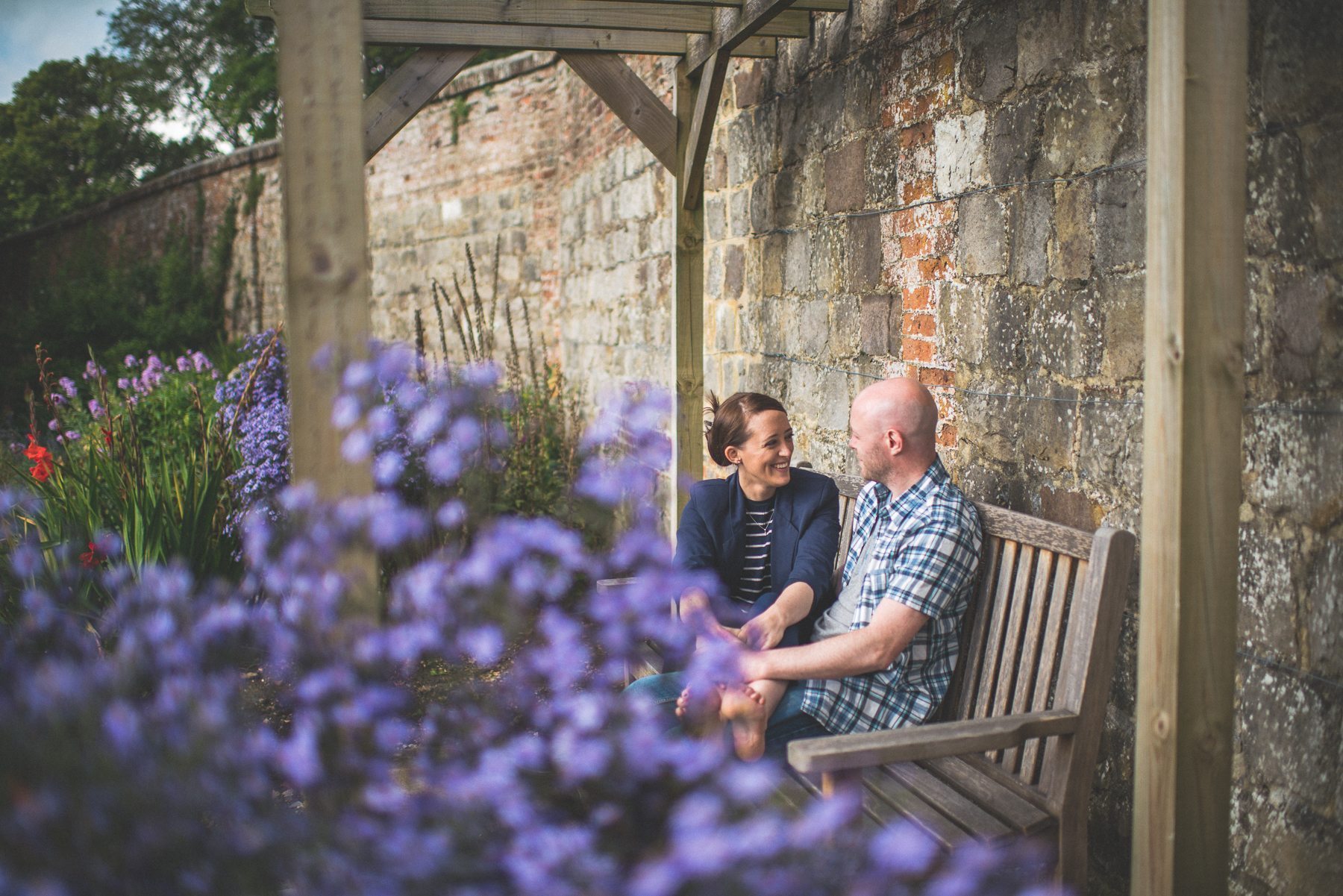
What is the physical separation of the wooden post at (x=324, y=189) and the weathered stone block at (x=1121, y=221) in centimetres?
160

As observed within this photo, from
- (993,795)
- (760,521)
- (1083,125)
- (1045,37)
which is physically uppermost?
(1045,37)

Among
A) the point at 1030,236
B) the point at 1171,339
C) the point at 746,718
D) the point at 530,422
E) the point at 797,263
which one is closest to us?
the point at 1171,339

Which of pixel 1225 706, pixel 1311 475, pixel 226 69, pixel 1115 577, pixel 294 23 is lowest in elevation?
pixel 1225 706

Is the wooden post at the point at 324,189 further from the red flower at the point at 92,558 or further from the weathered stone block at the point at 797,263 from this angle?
the red flower at the point at 92,558

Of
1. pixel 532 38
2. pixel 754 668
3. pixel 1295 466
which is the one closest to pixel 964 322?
pixel 1295 466

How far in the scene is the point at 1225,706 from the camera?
1700 millimetres

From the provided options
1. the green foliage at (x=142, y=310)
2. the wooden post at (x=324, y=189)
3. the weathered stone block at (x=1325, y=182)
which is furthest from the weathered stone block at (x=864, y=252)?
the green foliage at (x=142, y=310)

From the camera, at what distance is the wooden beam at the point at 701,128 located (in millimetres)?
3924

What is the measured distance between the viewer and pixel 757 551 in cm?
283

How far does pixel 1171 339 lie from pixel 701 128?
109 inches

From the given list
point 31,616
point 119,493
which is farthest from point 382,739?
point 119,493

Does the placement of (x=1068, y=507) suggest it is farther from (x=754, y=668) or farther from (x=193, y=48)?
(x=193, y=48)

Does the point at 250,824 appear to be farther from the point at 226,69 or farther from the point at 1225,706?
the point at 226,69

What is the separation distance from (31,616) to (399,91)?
2.64m
